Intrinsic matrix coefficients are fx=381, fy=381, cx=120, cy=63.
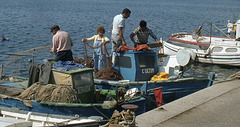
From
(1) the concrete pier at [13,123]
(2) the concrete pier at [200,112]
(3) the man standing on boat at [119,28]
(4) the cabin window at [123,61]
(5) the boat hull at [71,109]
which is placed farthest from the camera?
(4) the cabin window at [123,61]

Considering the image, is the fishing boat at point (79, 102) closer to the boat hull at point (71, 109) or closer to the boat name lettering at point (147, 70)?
the boat hull at point (71, 109)

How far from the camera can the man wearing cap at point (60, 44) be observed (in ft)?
36.6

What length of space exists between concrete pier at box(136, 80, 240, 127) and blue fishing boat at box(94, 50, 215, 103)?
5.22 feet

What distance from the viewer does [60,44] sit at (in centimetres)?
1121

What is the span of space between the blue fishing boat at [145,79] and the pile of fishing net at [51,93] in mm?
2222

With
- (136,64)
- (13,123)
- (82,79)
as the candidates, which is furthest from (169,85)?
(13,123)

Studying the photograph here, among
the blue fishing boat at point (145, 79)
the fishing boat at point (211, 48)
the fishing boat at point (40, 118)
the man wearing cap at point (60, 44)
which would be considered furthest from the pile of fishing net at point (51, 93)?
the fishing boat at point (211, 48)

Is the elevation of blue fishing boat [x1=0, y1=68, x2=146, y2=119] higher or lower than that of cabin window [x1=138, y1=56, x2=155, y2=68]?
lower

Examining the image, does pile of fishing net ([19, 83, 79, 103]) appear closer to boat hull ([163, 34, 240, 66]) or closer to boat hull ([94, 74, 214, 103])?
boat hull ([94, 74, 214, 103])

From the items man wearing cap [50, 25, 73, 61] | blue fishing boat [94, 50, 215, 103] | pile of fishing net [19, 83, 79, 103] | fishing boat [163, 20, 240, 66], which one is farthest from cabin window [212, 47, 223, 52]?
pile of fishing net [19, 83, 79, 103]

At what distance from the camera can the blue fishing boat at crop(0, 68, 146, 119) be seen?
9805 millimetres

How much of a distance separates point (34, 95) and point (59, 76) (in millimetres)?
829

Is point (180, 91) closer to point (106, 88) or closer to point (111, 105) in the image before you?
point (106, 88)

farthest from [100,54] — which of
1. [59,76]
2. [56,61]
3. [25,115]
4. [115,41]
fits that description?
[25,115]
